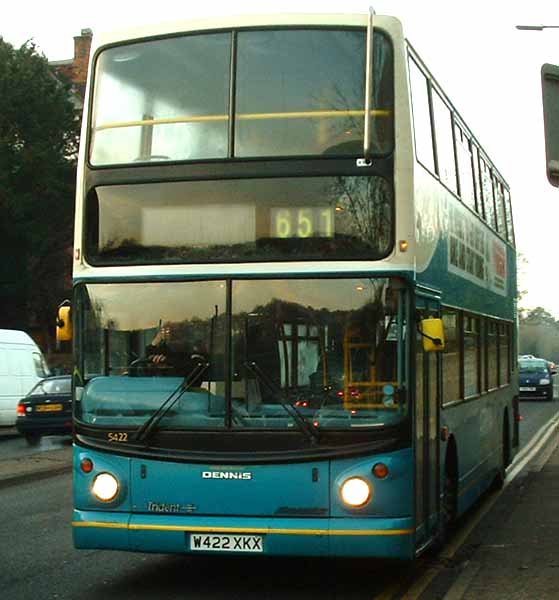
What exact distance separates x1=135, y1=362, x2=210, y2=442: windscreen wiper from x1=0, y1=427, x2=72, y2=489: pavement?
9059 mm

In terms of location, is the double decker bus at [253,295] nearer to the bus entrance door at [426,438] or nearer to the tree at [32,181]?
the bus entrance door at [426,438]

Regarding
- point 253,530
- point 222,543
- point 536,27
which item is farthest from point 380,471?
point 536,27

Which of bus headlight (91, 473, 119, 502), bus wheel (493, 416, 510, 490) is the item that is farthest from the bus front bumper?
bus wheel (493, 416, 510, 490)

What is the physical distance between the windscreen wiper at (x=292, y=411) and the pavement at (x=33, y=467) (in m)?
9.48

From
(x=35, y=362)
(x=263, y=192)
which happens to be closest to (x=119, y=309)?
(x=263, y=192)

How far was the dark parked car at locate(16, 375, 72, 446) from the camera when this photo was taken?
28.3m

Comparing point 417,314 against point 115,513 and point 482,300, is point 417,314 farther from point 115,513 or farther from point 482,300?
point 482,300

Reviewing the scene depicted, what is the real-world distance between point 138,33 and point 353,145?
191cm

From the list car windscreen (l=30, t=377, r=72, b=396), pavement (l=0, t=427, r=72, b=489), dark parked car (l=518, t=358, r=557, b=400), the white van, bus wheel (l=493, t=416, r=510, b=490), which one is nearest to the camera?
bus wheel (l=493, t=416, r=510, b=490)

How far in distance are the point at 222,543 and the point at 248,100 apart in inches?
122

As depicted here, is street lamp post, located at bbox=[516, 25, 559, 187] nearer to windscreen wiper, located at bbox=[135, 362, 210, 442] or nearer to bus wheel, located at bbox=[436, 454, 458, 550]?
windscreen wiper, located at bbox=[135, 362, 210, 442]

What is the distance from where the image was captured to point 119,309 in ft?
31.7

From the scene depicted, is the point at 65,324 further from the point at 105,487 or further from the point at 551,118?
the point at 551,118

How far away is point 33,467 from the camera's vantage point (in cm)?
2016
